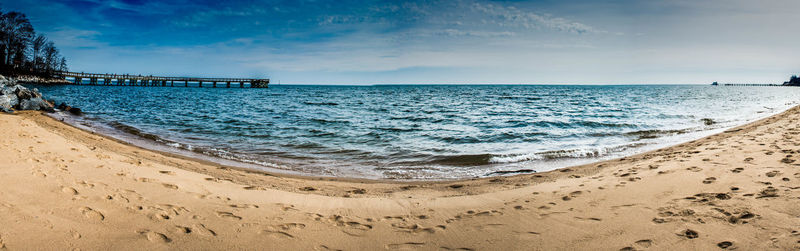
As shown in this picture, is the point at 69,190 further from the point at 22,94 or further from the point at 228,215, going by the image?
the point at 22,94

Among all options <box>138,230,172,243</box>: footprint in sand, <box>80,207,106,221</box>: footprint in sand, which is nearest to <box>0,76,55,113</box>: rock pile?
<box>80,207,106,221</box>: footprint in sand

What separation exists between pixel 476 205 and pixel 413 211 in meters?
0.95

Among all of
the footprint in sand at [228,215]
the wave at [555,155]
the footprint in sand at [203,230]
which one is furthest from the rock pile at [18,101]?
the wave at [555,155]

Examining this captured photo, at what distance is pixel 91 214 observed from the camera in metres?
3.61

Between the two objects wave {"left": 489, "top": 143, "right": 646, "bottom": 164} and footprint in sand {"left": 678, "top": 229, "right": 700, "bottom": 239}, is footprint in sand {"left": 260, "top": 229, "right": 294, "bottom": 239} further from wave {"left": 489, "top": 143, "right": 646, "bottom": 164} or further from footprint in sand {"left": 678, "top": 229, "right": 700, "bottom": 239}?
wave {"left": 489, "top": 143, "right": 646, "bottom": 164}

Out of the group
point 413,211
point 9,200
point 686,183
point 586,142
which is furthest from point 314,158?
point 586,142

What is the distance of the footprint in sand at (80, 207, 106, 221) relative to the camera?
11.6 ft

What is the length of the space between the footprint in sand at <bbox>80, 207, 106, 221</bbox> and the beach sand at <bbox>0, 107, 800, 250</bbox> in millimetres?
16

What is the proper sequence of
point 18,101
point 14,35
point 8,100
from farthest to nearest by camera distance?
point 14,35 < point 18,101 < point 8,100

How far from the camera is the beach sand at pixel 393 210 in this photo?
331cm

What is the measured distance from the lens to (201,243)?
3299 millimetres

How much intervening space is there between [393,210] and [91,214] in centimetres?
338

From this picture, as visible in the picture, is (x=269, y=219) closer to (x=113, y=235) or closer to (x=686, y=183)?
(x=113, y=235)

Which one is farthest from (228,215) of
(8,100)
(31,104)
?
(31,104)
